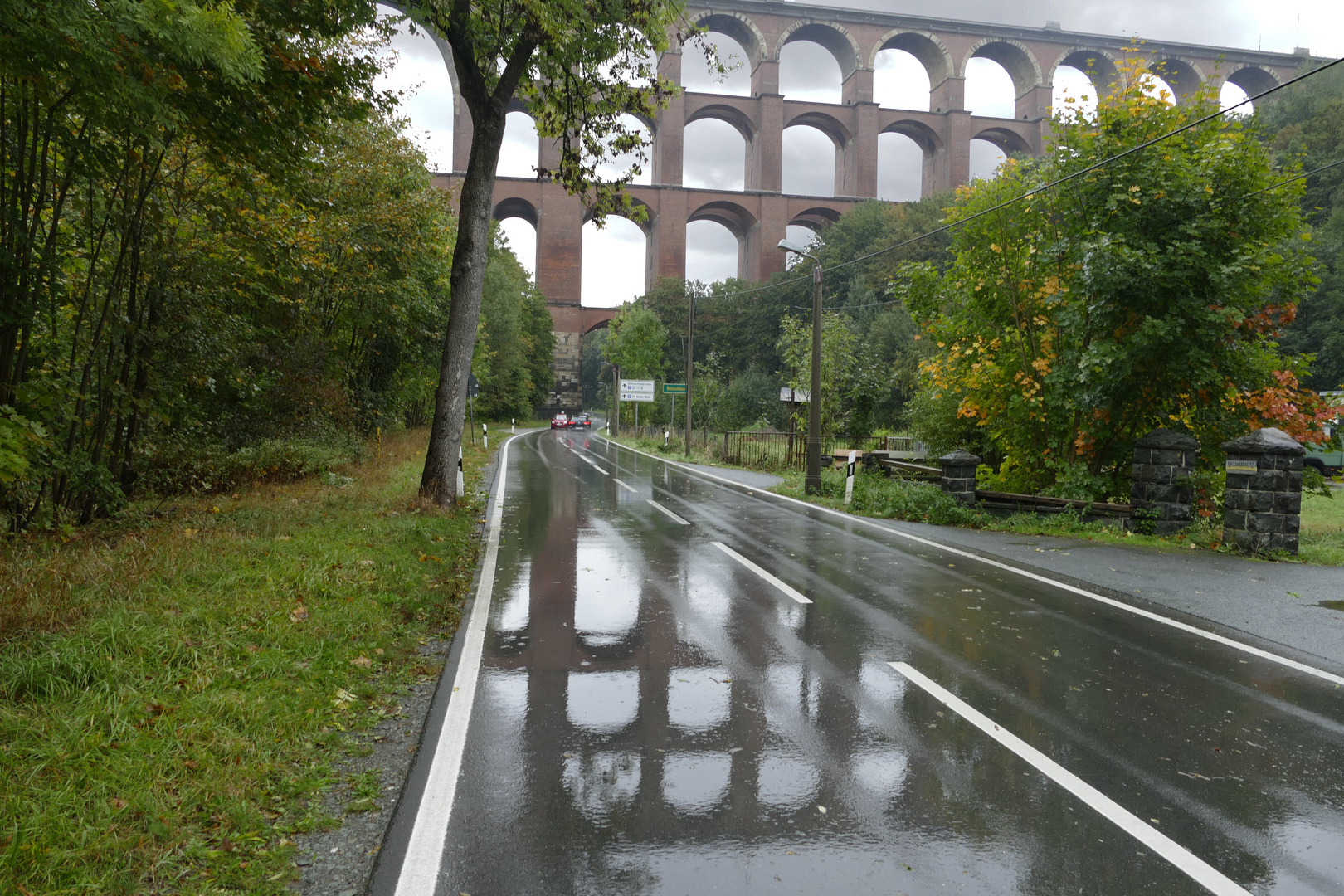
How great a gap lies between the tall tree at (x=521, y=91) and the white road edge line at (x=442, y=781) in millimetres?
6361

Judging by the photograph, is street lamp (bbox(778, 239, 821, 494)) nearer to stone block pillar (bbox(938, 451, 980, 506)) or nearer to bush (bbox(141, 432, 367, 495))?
stone block pillar (bbox(938, 451, 980, 506))

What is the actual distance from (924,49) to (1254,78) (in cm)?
3028

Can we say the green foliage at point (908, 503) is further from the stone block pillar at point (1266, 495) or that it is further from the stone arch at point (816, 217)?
the stone arch at point (816, 217)

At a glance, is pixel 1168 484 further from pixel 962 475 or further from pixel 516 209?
pixel 516 209

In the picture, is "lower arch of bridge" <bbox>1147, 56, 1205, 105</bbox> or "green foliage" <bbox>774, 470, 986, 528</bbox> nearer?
"green foliage" <bbox>774, 470, 986, 528</bbox>

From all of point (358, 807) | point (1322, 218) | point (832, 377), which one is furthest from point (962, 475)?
point (1322, 218)

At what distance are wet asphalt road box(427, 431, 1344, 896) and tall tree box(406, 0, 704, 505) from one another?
5.60 meters

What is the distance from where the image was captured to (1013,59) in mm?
66688

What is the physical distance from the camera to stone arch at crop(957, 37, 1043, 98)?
6488 centimetres

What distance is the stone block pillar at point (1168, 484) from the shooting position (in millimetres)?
11789

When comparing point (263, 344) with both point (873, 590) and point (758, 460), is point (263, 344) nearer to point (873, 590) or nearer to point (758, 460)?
point (873, 590)

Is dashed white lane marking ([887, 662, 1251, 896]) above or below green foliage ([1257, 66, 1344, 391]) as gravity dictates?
below

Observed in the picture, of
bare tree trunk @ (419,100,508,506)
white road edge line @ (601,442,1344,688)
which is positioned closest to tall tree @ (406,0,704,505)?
bare tree trunk @ (419,100,508,506)

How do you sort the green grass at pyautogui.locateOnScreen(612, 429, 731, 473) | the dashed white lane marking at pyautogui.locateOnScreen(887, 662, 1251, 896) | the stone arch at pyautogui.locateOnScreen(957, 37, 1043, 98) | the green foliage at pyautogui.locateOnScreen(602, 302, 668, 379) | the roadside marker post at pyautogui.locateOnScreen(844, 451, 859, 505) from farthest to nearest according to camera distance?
the stone arch at pyautogui.locateOnScreen(957, 37, 1043, 98) → the green foliage at pyautogui.locateOnScreen(602, 302, 668, 379) → the green grass at pyautogui.locateOnScreen(612, 429, 731, 473) → the roadside marker post at pyautogui.locateOnScreen(844, 451, 859, 505) → the dashed white lane marking at pyautogui.locateOnScreen(887, 662, 1251, 896)
